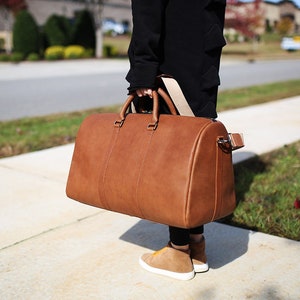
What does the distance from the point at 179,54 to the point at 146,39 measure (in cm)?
22

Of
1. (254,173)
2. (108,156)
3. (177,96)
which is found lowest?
(254,173)

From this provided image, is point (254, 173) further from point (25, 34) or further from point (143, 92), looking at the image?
point (25, 34)

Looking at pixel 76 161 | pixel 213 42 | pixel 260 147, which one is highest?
pixel 213 42

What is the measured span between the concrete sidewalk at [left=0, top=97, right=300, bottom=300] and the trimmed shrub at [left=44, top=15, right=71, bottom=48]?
74.7ft

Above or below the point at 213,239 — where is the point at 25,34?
above

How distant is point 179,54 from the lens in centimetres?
244

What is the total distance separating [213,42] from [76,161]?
89cm

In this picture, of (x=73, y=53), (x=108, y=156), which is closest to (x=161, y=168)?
(x=108, y=156)

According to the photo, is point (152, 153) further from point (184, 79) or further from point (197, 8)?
point (197, 8)

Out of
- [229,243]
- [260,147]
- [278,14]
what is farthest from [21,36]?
[278,14]

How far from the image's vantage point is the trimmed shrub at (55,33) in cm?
2588

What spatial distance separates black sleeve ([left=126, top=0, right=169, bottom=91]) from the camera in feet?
7.52

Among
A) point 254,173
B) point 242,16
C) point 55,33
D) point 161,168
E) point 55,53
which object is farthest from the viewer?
point 242,16

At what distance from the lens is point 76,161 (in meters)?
2.56
